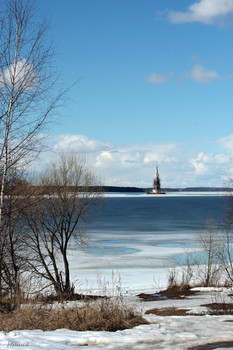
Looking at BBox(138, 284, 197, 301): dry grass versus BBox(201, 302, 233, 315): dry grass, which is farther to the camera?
BBox(138, 284, 197, 301): dry grass

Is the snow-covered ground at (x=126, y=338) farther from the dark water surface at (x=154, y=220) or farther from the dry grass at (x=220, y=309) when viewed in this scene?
the dark water surface at (x=154, y=220)

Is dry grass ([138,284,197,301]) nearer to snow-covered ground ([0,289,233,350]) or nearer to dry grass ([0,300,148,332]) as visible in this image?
dry grass ([0,300,148,332])

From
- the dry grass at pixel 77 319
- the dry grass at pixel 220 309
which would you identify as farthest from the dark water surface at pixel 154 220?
the dry grass at pixel 77 319

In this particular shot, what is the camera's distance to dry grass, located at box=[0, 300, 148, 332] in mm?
7766

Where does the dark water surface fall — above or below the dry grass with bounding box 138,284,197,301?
below

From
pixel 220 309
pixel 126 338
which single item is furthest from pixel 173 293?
pixel 126 338

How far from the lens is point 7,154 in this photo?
9781mm

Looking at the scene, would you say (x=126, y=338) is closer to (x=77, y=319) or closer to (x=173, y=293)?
(x=77, y=319)

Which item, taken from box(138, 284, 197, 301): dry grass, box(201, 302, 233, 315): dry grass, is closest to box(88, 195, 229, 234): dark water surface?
box(138, 284, 197, 301): dry grass

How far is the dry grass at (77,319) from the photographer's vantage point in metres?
7.77

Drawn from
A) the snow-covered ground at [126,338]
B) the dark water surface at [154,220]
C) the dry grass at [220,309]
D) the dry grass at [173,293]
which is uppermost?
the snow-covered ground at [126,338]

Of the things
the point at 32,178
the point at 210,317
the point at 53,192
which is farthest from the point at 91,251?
the point at 210,317

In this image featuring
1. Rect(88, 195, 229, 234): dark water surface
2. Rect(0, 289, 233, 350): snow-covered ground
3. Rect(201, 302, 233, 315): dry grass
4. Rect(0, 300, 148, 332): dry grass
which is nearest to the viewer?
Rect(0, 289, 233, 350): snow-covered ground

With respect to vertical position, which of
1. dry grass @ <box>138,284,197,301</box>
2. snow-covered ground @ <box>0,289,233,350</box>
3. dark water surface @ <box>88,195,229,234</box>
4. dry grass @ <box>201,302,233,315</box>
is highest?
snow-covered ground @ <box>0,289,233,350</box>
